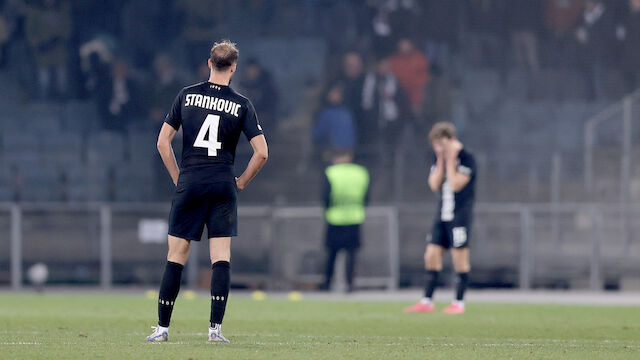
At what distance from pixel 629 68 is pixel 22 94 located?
932cm

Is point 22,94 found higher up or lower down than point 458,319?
higher up

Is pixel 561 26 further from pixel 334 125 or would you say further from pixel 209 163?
pixel 209 163

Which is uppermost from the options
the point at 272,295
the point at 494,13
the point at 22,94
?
the point at 494,13

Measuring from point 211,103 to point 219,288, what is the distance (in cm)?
116

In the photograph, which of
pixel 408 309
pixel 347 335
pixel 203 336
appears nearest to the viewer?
pixel 203 336

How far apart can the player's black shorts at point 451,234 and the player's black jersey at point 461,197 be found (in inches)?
1.9

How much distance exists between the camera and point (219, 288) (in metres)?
7.33

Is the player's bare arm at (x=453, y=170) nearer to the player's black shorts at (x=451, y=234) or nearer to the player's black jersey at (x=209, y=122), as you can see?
the player's black shorts at (x=451, y=234)

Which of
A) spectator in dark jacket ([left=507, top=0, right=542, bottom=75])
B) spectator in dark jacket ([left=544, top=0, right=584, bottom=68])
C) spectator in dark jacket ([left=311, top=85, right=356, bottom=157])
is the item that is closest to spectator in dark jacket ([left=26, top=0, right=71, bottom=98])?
spectator in dark jacket ([left=311, top=85, right=356, bottom=157])

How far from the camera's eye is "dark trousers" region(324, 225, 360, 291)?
51.0ft

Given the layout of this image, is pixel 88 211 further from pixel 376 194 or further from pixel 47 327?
pixel 47 327

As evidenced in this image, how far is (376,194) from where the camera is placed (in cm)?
1733

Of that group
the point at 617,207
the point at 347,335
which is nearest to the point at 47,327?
the point at 347,335

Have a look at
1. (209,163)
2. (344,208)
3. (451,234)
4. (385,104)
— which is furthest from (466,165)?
(385,104)
